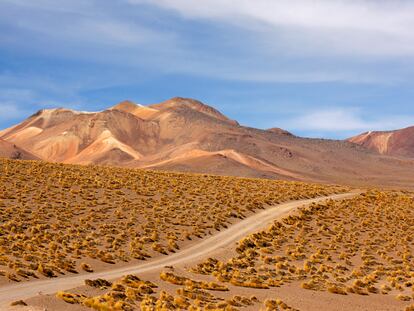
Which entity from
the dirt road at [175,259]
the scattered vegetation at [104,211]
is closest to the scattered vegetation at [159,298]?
the dirt road at [175,259]

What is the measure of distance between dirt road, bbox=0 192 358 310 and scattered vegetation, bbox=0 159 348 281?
1110mm

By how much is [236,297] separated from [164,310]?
558 cm

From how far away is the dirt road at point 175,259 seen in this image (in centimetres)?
2711

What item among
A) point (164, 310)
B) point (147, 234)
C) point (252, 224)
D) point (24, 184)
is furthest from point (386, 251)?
point (24, 184)

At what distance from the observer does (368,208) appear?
6494 cm

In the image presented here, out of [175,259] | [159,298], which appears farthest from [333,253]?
[159,298]

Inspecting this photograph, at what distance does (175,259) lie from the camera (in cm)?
3916

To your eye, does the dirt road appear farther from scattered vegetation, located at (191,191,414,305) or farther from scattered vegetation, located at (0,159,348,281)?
scattered vegetation, located at (191,191,414,305)

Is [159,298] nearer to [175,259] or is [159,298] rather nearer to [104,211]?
[175,259]

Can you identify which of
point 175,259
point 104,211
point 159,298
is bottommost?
point 159,298

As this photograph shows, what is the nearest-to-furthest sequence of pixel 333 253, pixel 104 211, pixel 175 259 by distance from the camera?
pixel 175 259
pixel 333 253
pixel 104 211

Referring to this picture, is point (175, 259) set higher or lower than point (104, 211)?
lower

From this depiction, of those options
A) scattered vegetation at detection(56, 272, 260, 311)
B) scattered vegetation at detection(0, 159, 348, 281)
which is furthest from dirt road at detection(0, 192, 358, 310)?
scattered vegetation at detection(56, 272, 260, 311)

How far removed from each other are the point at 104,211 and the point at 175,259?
45.0 feet
